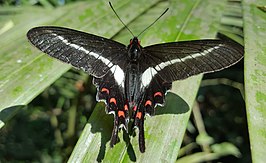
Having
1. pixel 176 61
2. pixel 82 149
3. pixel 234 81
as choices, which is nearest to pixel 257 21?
pixel 176 61

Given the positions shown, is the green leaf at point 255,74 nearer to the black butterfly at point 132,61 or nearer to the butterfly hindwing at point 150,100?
the black butterfly at point 132,61

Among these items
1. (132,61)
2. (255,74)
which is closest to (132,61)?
(132,61)

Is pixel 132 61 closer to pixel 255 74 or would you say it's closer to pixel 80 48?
pixel 80 48

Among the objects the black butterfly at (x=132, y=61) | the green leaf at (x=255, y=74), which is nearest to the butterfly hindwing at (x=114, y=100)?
the black butterfly at (x=132, y=61)

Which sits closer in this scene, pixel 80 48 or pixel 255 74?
pixel 255 74

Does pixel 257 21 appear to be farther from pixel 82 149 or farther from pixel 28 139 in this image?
pixel 28 139

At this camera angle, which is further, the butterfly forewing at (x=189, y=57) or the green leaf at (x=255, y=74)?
the butterfly forewing at (x=189, y=57)

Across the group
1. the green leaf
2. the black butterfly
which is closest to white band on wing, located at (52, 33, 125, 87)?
the black butterfly
